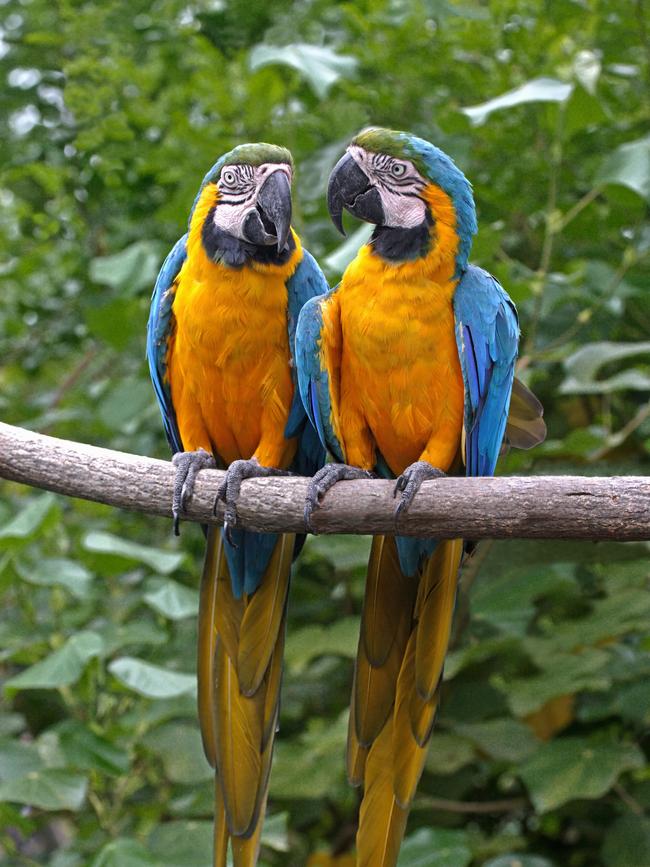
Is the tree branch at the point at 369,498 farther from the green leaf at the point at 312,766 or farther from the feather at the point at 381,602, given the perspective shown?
the green leaf at the point at 312,766

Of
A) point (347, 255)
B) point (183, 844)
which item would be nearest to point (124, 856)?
point (183, 844)

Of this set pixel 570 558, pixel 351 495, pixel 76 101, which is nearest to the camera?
pixel 351 495

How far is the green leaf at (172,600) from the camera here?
191 centimetres

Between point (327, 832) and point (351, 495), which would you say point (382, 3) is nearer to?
point (351, 495)

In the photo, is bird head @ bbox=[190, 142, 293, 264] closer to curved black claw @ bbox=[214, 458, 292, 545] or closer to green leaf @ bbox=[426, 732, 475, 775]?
curved black claw @ bbox=[214, 458, 292, 545]

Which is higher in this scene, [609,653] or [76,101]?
[76,101]

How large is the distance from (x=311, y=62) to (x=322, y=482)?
0.93m

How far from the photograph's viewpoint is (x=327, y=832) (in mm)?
2523

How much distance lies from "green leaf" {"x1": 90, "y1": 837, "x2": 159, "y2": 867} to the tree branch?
629 mm

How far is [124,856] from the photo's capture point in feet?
5.74

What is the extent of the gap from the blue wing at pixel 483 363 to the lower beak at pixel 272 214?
28 cm

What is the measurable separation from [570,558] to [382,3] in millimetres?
1335

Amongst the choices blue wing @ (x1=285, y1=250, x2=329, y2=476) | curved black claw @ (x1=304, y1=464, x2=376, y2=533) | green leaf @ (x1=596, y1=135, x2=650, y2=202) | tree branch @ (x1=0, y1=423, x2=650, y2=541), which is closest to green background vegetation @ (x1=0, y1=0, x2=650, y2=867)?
green leaf @ (x1=596, y1=135, x2=650, y2=202)

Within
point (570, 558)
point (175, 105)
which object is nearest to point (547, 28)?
point (175, 105)
